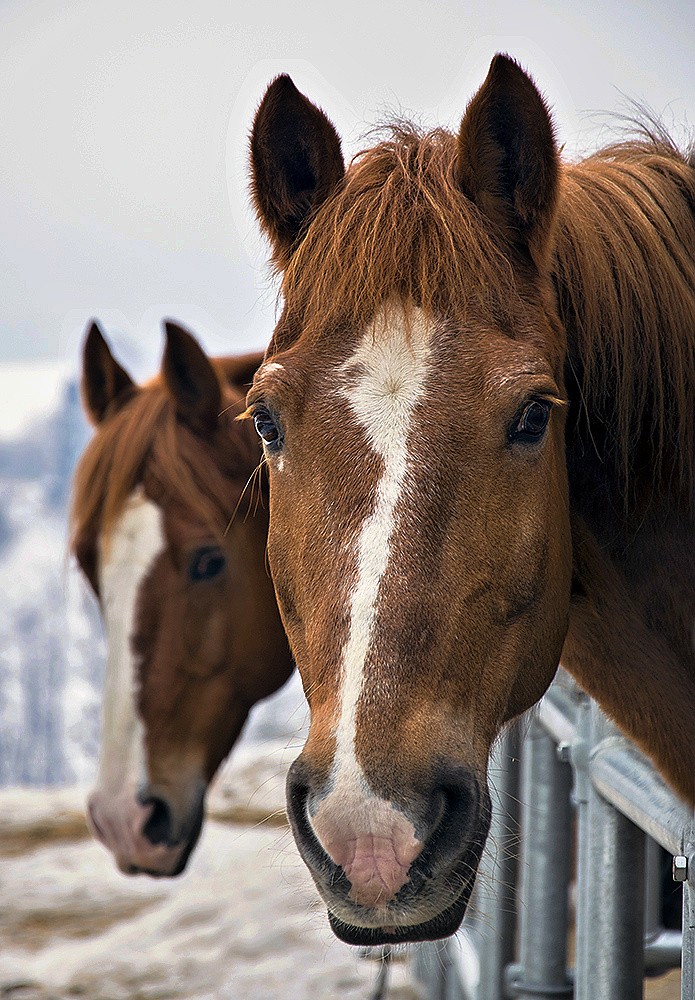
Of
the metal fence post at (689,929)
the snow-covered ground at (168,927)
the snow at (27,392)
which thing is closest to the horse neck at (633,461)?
Result: the metal fence post at (689,929)

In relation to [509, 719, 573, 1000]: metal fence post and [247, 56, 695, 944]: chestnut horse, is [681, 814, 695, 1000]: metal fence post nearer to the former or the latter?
[247, 56, 695, 944]: chestnut horse

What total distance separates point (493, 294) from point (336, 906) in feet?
2.79

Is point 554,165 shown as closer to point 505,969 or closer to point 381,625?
point 381,625

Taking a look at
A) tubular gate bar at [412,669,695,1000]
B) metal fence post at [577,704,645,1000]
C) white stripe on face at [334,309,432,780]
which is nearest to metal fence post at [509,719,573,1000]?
tubular gate bar at [412,669,695,1000]

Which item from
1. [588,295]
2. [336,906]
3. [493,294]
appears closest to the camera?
[336,906]

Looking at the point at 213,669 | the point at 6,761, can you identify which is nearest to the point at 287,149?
the point at 213,669

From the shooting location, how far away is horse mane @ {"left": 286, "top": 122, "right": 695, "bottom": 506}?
3.94 ft

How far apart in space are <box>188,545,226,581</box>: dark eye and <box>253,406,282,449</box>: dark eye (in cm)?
149

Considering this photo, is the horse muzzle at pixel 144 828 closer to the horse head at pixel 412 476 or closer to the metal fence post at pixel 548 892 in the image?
the metal fence post at pixel 548 892

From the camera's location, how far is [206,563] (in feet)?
9.05

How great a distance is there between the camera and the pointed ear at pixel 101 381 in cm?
315

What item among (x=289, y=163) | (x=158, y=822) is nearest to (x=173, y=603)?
(x=158, y=822)

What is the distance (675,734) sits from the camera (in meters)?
1.39

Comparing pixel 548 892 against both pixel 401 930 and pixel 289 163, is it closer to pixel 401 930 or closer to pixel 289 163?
pixel 401 930
